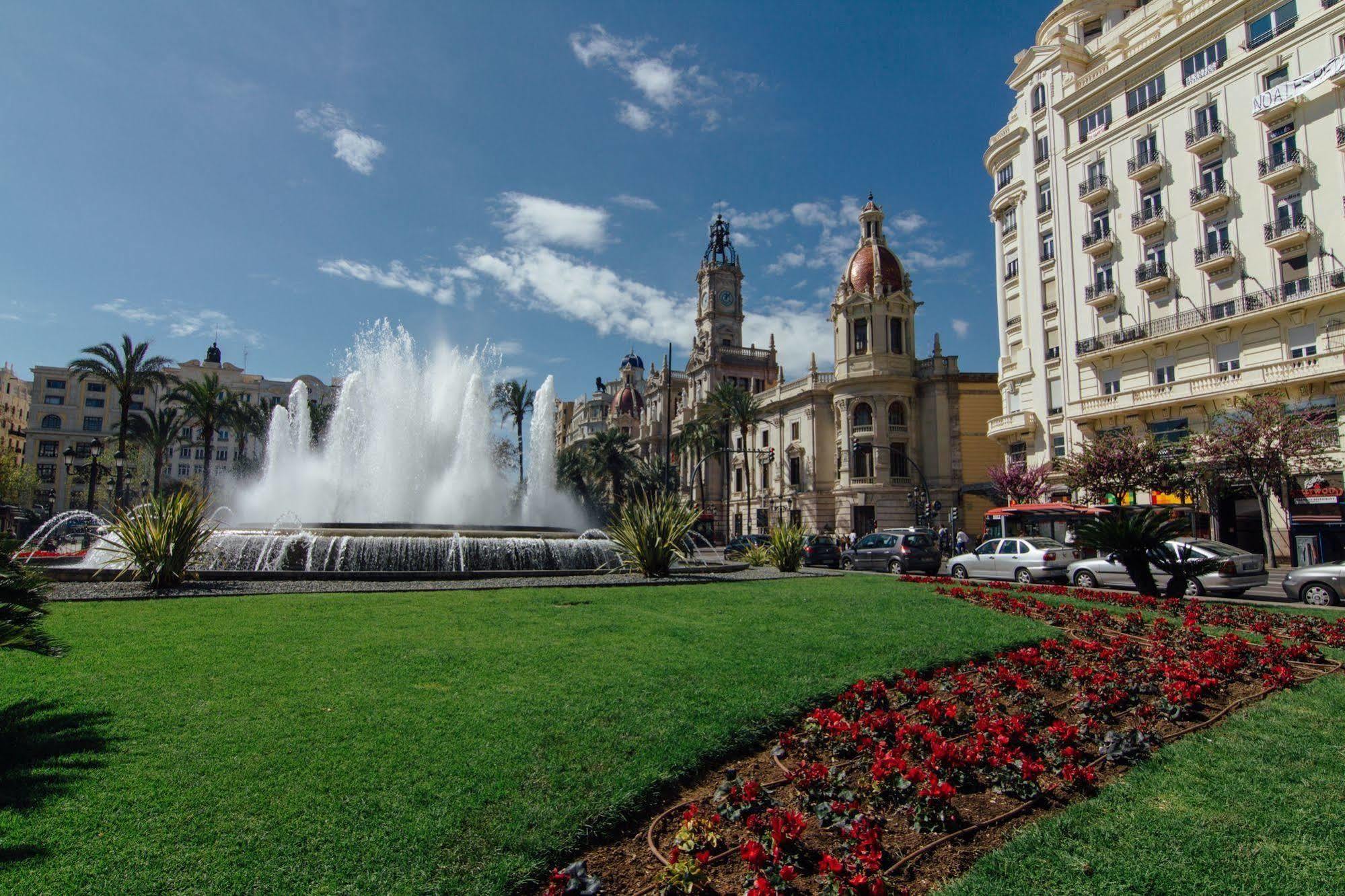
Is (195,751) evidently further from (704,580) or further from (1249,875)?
(704,580)

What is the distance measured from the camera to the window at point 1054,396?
132 ft

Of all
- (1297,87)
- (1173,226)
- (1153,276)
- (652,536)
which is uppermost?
(1297,87)

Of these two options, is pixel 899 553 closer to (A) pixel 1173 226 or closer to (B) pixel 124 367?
(A) pixel 1173 226

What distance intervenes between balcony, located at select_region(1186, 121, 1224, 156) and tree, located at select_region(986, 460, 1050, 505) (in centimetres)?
1589

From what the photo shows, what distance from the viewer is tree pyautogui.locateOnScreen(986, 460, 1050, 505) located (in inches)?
1543

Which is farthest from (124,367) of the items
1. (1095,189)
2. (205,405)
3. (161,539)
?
(1095,189)

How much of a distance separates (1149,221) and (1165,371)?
7.25m

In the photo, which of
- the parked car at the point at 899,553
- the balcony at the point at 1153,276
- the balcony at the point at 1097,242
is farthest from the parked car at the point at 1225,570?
the balcony at the point at 1097,242

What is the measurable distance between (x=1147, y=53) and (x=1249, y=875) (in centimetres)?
4427

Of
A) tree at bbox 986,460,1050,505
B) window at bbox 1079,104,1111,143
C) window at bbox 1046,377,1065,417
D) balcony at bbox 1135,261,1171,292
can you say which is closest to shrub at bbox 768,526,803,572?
tree at bbox 986,460,1050,505

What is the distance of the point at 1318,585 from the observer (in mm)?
15070

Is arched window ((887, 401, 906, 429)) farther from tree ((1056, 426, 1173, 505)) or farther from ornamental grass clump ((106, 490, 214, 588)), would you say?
ornamental grass clump ((106, 490, 214, 588))

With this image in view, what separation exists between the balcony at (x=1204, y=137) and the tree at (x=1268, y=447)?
12.4m

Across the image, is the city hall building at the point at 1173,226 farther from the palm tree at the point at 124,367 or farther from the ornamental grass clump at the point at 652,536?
the palm tree at the point at 124,367
